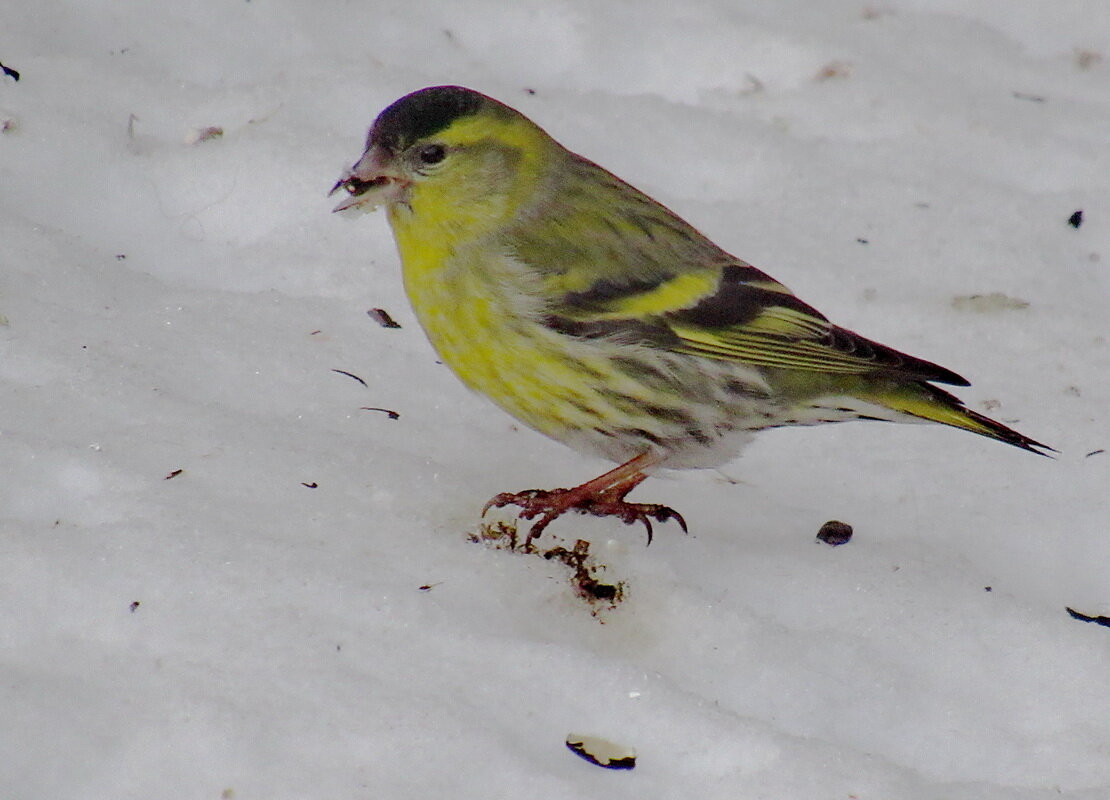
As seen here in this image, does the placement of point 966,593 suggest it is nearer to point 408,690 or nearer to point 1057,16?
point 408,690

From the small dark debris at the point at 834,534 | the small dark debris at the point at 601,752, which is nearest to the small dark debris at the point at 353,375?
the small dark debris at the point at 834,534

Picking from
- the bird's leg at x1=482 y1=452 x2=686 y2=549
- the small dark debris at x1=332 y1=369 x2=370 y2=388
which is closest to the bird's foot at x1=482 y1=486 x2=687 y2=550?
the bird's leg at x1=482 y1=452 x2=686 y2=549

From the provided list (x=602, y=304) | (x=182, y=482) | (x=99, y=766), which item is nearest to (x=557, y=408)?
(x=602, y=304)

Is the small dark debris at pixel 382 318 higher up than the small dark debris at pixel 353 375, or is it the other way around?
the small dark debris at pixel 382 318

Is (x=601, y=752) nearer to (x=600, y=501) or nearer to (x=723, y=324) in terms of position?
(x=600, y=501)

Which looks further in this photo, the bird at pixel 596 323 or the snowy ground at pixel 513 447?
the bird at pixel 596 323

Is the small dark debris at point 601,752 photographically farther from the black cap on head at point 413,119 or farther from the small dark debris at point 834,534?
the black cap on head at point 413,119

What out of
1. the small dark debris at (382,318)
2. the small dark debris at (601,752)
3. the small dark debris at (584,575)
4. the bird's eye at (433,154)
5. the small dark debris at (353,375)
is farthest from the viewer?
the small dark debris at (382,318)
